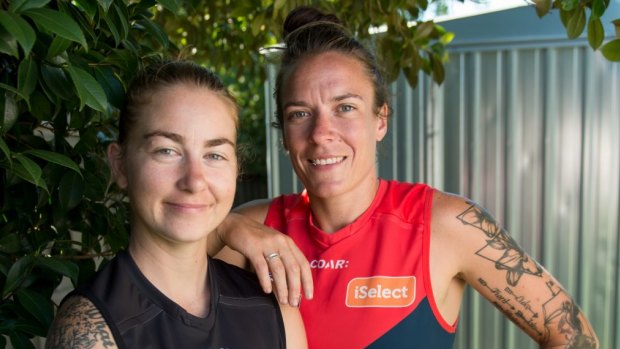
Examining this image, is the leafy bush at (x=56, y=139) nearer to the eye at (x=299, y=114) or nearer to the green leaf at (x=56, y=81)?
the green leaf at (x=56, y=81)

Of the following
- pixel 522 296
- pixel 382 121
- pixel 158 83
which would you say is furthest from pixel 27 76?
pixel 522 296

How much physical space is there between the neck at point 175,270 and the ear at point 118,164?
0.13 metres

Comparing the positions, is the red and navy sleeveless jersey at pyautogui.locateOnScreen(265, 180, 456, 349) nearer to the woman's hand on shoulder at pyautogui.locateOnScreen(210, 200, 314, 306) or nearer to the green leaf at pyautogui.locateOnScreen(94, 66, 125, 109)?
the woman's hand on shoulder at pyautogui.locateOnScreen(210, 200, 314, 306)

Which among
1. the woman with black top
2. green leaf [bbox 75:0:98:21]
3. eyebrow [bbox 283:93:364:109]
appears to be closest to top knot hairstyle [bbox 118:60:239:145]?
the woman with black top

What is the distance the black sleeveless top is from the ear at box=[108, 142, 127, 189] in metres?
0.17

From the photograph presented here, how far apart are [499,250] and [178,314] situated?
3.09ft

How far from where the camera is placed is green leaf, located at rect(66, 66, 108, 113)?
1.40 m

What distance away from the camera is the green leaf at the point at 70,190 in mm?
1728

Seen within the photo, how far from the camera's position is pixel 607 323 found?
421 centimetres

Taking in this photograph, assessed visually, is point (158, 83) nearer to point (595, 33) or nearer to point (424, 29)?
point (595, 33)

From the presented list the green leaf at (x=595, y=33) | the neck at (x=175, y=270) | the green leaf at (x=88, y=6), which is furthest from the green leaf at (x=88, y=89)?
the green leaf at (x=595, y=33)

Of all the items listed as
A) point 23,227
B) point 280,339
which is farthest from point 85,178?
point 280,339

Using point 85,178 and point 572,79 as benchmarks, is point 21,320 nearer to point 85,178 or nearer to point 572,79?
point 85,178

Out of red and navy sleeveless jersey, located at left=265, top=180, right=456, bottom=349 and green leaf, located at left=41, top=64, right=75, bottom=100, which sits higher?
green leaf, located at left=41, top=64, right=75, bottom=100
